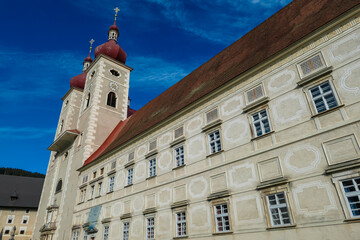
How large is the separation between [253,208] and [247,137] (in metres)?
2.89

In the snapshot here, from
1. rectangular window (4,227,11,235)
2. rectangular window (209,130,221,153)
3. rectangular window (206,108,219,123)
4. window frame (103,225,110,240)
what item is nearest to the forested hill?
rectangular window (4,227,11,235)

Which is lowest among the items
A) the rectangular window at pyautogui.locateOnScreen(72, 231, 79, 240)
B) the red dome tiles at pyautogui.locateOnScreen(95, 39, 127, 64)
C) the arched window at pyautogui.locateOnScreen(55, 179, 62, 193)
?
the rectangular window at pyautogui.locateOnScreen(72, 231, 79, 240)

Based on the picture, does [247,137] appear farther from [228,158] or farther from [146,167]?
[146,167]

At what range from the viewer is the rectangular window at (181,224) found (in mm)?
12492

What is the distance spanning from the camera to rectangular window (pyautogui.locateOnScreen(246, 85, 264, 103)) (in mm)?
11578

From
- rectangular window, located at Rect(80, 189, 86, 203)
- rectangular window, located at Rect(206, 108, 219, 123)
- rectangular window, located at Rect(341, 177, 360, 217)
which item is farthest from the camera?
rectangular window, located at Rect(80, 189, 86, 203)

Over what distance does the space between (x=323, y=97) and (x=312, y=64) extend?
159 cm

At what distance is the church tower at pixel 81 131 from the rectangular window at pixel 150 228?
10.1m

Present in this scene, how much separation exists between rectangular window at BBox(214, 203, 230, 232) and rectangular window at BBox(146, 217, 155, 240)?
→ 4.50 meters

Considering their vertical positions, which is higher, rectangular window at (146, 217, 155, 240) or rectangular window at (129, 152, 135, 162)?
rectangular window at (129, 152, 135, 162)

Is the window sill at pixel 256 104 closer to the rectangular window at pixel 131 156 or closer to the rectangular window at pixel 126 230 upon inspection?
the rectangular window at pixel 131 156

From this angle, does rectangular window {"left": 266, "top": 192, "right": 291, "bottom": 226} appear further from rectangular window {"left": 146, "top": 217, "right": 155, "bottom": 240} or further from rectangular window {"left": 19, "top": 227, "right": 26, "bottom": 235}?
rectangular window {"left": 19, "top": 227, "right": 26, "bottom": 235}

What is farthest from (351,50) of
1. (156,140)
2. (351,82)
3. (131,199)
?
(131,199)

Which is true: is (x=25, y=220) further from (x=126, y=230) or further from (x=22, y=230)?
(x=126, y=230)
